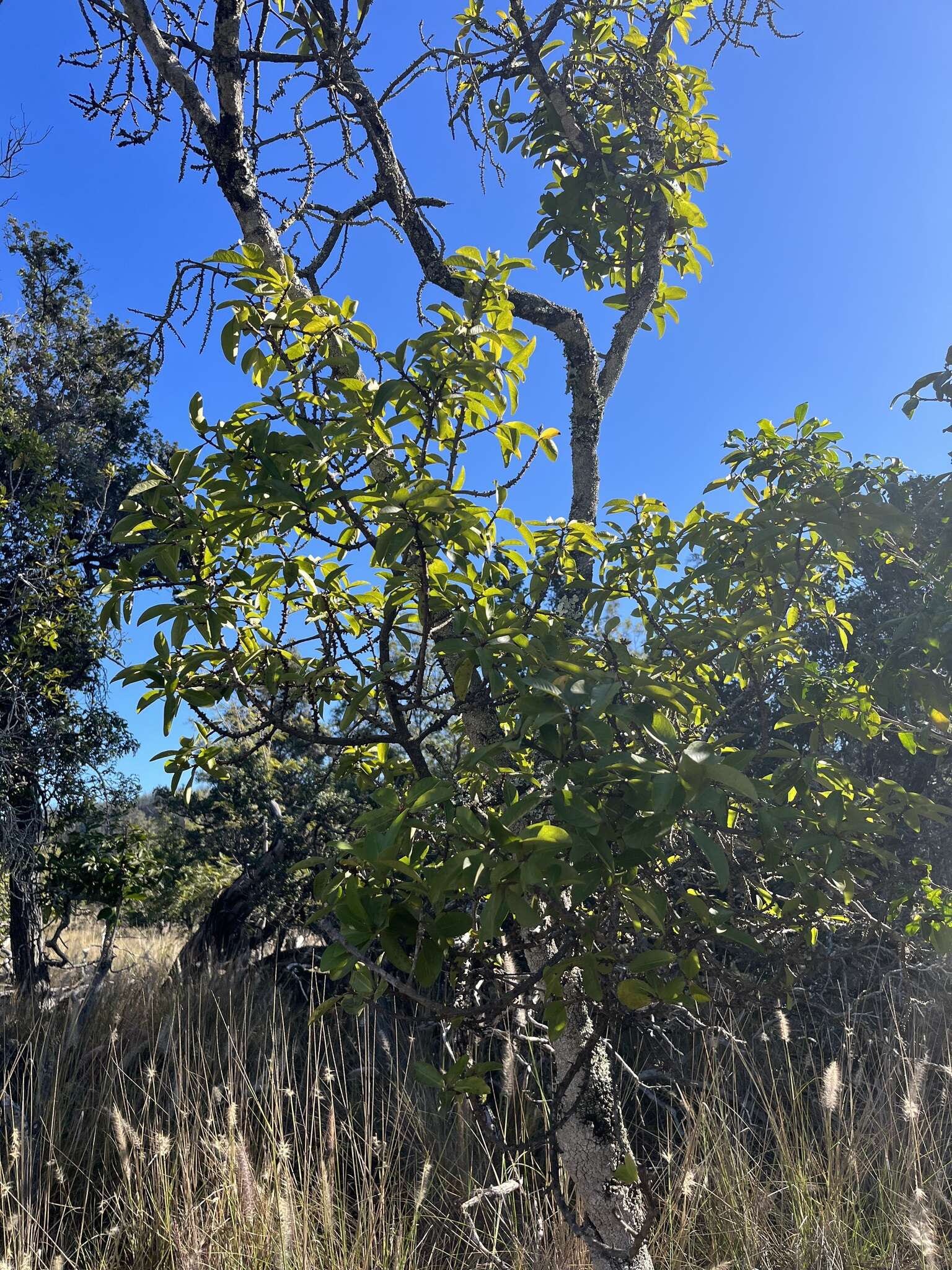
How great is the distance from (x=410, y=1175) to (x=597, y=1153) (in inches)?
81.3

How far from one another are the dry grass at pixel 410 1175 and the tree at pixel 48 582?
8.76 feet

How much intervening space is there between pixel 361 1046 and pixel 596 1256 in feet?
9.86

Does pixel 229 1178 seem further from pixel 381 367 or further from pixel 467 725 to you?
pixel 381 367

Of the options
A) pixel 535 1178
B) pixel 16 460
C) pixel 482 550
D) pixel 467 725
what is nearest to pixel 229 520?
pixel 482 550

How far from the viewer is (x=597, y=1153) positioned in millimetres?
2039

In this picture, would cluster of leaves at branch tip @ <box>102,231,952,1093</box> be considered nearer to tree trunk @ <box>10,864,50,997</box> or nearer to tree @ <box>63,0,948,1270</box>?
tree @ <box>63,0,948,1270</box>

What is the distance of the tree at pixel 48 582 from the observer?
21.5ft

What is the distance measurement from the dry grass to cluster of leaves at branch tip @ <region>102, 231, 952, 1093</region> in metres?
0.66

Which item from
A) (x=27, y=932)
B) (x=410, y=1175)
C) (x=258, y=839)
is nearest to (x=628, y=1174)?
(x=410, y=1175)

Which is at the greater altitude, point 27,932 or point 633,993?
point 633,993

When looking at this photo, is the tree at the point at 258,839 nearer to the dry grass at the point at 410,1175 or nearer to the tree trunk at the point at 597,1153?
the dry grass at the point at 410,1175

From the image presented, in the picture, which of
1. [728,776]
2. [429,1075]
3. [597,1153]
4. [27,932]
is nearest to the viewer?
[728,776]

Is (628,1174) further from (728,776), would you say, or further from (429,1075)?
(728,776)

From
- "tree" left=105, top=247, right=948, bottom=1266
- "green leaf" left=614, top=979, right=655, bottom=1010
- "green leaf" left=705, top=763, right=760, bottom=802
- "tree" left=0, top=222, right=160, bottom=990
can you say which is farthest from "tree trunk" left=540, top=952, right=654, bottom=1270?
"tree" left=0, top=222, right=160, bottom=990
